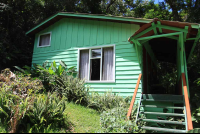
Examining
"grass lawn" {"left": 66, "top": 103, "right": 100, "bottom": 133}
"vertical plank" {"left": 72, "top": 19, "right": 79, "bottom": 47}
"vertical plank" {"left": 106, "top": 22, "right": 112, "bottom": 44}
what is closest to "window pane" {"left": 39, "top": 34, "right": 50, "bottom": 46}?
"vertical plank" {"left": 72, "top": 19, "right": 79, "bottom": 47}

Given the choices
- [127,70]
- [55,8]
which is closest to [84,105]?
[127,70]

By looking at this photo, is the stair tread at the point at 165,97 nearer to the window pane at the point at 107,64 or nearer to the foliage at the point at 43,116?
the window pane at the point at 107,64

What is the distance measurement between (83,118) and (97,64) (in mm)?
3058

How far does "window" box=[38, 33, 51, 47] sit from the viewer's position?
9.12 metres

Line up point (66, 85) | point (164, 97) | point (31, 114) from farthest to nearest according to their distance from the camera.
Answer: point (66, 85) → point (164, 97) → point (31, 114)

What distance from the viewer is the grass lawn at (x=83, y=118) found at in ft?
13.5

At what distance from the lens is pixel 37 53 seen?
9164 millimetres

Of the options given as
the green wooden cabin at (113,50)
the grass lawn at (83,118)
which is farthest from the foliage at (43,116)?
the green wooden cabin at (113,50)

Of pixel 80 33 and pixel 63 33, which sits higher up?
pixel 63 33

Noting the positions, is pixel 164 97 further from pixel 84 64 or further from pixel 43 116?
pixel 84 64

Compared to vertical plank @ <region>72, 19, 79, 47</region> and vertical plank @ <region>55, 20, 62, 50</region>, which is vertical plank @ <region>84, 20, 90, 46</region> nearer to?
vertical plank @ <region>72, 19, 79, 47</region>

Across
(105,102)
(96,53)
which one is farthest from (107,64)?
(105,102)

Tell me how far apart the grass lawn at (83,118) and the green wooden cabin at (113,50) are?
1548mm

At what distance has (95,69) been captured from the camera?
723 cm
